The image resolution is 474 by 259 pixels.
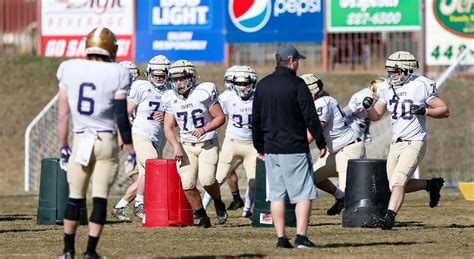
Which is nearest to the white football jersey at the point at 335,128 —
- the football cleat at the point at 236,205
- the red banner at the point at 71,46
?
the football cleat at the point at 236,205

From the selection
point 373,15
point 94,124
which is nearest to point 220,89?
point 373,15

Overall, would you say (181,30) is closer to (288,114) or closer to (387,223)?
(387,223)

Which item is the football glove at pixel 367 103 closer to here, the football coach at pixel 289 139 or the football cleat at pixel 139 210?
the football coach at pixel 289 139

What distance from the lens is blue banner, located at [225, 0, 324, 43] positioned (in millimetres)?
24078

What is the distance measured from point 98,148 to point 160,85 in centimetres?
506

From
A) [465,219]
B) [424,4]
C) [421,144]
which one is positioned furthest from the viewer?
[424,4]

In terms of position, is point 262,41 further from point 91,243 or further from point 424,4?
point 91,243

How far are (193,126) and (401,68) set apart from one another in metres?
2.37

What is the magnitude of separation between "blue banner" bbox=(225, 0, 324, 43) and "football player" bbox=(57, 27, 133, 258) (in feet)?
43.0

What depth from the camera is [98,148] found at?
1105 centimetres

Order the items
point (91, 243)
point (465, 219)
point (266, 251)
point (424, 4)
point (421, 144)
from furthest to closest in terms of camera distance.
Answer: point (424, 4) < point (465, 219) < point (421, 144) < point (266, 251) < point (91, 243)

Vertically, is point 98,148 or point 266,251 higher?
point 98,148

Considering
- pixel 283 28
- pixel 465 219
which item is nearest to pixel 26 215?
pixel 465 219

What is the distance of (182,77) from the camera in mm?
14844
